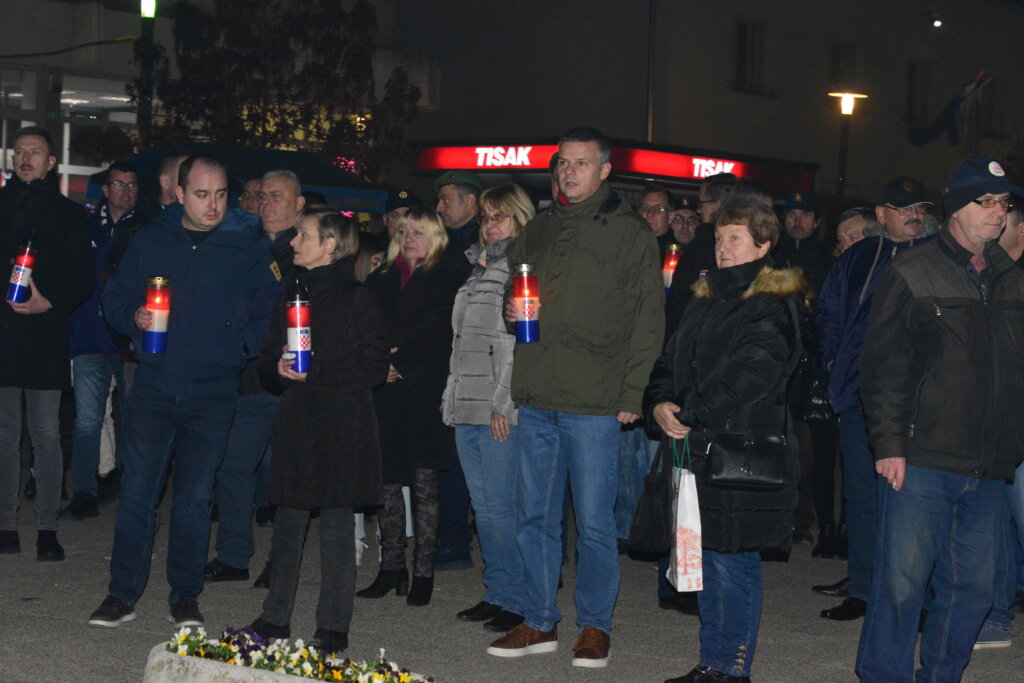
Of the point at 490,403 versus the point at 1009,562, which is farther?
the point at 490,403

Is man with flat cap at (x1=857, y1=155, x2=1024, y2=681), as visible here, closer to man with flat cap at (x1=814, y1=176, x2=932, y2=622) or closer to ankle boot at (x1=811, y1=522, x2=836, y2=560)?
man with flat cap at (x1=814, y1=176, x2=932, y2=622)

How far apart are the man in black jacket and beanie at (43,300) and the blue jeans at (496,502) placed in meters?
2.74

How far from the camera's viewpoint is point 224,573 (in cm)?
840

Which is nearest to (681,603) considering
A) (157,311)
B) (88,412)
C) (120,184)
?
(157,311)

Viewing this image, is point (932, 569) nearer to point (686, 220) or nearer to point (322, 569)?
point (322, 569)

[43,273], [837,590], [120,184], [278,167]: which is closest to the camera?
[837,590]

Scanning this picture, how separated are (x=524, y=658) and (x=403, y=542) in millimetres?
1589

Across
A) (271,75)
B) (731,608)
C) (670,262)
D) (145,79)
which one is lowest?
(731,608)

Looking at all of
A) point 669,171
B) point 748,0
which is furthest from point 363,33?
point 748,0

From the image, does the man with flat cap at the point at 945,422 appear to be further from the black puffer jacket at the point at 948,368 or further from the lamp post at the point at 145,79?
the lamp post at the point at 145,79

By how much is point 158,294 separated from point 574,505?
2.23 meters

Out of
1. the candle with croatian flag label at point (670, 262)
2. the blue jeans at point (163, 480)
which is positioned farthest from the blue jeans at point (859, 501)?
the blue jeans at point (163, 480)

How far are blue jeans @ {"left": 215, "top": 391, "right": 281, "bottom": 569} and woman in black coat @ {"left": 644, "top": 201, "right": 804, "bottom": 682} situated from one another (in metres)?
3.23

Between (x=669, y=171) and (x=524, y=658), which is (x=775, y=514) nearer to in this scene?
(x=524, y=658)
